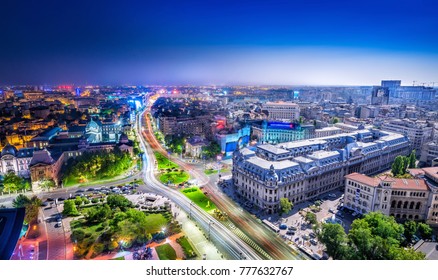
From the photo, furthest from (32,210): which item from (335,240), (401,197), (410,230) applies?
(401,197)

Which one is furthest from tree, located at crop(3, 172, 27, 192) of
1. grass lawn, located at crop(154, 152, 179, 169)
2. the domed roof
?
grass lawn, located at crop(154, 152, 179, 169)

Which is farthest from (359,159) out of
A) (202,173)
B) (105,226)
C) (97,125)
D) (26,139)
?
(26,139)

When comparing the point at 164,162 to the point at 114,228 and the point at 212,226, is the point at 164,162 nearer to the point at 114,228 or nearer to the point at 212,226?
the point at 212,226

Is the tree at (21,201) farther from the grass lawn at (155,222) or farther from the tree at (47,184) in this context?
the grass lawn at (155,222)

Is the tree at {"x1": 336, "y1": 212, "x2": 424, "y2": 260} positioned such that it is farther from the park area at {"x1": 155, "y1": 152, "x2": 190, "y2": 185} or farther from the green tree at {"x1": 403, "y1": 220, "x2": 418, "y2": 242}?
the park area at {"x1": 155, "y1": 152, "x2": 190, "y2": 185}

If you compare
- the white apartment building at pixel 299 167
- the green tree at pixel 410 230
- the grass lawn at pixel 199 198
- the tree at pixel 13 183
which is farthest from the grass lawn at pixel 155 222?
the green tree at pixel 410 230

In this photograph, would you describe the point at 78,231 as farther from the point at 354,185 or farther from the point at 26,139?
the point at 354,185

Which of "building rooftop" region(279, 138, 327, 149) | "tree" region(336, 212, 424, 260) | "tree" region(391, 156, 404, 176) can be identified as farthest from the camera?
"building rooftop" region(279, 138, 327, 149)
